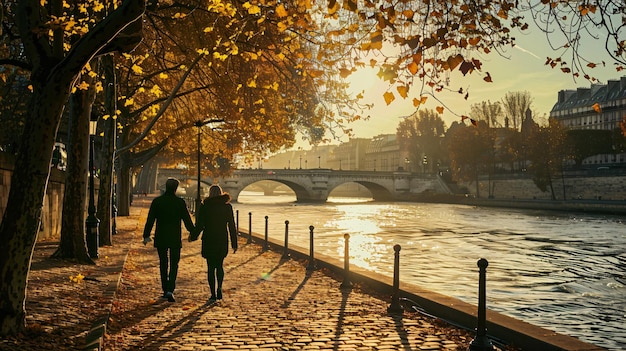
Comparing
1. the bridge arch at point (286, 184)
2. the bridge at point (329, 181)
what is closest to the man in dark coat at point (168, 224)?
the bridge at point (329, 181)

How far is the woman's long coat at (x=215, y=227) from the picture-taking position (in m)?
9.04

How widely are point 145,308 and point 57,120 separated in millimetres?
3449

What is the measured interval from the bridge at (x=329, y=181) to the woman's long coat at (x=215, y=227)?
248 ft

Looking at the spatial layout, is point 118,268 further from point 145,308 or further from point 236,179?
point 236,179

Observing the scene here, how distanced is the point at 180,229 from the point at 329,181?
82.7 meters

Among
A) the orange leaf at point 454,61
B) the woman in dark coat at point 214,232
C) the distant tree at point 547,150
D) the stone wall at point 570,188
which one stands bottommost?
the woman in dark coat at point 214,232

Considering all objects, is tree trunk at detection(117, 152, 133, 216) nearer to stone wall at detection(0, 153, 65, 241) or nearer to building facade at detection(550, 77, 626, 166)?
stone wall at detection(0, 153, 65, 241)

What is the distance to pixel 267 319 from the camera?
7879 millimetres

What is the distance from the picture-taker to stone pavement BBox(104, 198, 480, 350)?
661 cm

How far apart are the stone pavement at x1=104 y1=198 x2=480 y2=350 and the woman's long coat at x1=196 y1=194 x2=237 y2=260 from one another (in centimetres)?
77

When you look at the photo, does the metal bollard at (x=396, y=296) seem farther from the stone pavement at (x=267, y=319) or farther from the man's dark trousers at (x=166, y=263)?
the man's dark trousers at (x=166, y=263)

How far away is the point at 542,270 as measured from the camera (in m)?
19.0

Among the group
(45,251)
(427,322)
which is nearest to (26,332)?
(427,322)

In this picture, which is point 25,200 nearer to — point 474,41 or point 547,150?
point 474,41
